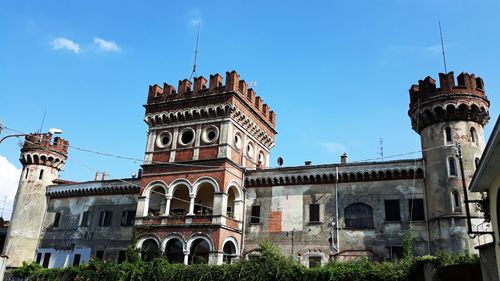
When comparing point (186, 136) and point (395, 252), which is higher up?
point (186, 136)

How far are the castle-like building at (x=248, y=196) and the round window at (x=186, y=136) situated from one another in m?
0.10

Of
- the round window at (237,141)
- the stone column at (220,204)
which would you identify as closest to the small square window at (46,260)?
the stone column at (220,204)

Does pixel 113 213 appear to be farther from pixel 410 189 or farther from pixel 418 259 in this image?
pixel 418 259

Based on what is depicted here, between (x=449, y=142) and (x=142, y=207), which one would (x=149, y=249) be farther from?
(x=449, y=142)

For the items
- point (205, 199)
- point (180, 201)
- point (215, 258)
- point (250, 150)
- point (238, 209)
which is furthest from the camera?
point (250, 150)

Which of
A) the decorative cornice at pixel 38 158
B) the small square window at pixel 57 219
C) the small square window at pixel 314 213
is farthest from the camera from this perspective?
the decorative cornice at pixel 38 158

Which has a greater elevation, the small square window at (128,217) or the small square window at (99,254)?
the small square window at (128,217)

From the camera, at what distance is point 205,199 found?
1300 inches

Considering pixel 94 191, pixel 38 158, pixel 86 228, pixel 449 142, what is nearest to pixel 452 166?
pixel 449 142

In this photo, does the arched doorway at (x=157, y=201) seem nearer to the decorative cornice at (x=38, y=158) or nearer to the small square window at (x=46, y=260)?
the small square window at (x=46, y=260)

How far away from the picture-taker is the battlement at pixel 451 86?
26.8 metres

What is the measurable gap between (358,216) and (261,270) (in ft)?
27.1

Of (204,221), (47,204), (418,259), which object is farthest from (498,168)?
(47,204)

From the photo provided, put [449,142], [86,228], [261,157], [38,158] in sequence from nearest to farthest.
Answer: [449,142] → [86,228] → [261,157] → [38,158]
